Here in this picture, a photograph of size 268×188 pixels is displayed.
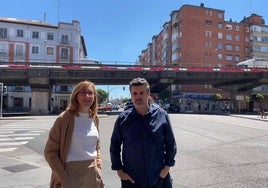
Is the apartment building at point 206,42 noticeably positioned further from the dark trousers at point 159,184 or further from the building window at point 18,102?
the dark trousers at point 159,184

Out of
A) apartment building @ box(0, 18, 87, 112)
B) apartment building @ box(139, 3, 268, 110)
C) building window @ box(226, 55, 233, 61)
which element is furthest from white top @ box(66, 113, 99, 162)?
building window @ box(226, 55, 233, 61)

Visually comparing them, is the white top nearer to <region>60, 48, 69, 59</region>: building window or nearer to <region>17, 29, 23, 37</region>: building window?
<region>60, 48, 69, 59</region>: building window

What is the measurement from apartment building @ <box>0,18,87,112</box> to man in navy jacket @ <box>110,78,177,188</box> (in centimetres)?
6177

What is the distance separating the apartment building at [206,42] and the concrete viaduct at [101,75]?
18.2 meters

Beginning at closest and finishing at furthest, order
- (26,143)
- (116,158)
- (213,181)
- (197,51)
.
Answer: (116,158), (213,181), (26,143), (197,51)

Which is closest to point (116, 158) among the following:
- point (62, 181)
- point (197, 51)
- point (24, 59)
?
point (62, 181)

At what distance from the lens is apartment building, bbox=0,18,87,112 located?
2520 inches

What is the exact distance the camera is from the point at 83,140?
3.24 metres

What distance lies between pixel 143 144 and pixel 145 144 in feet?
0.06

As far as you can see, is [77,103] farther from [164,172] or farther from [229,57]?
[229,57]

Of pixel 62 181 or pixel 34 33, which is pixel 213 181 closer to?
pixel 62 181

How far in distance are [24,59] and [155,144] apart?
6598cm

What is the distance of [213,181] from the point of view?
6492 mm

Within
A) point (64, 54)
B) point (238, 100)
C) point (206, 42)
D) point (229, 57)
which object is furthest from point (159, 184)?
point (229, 57)
